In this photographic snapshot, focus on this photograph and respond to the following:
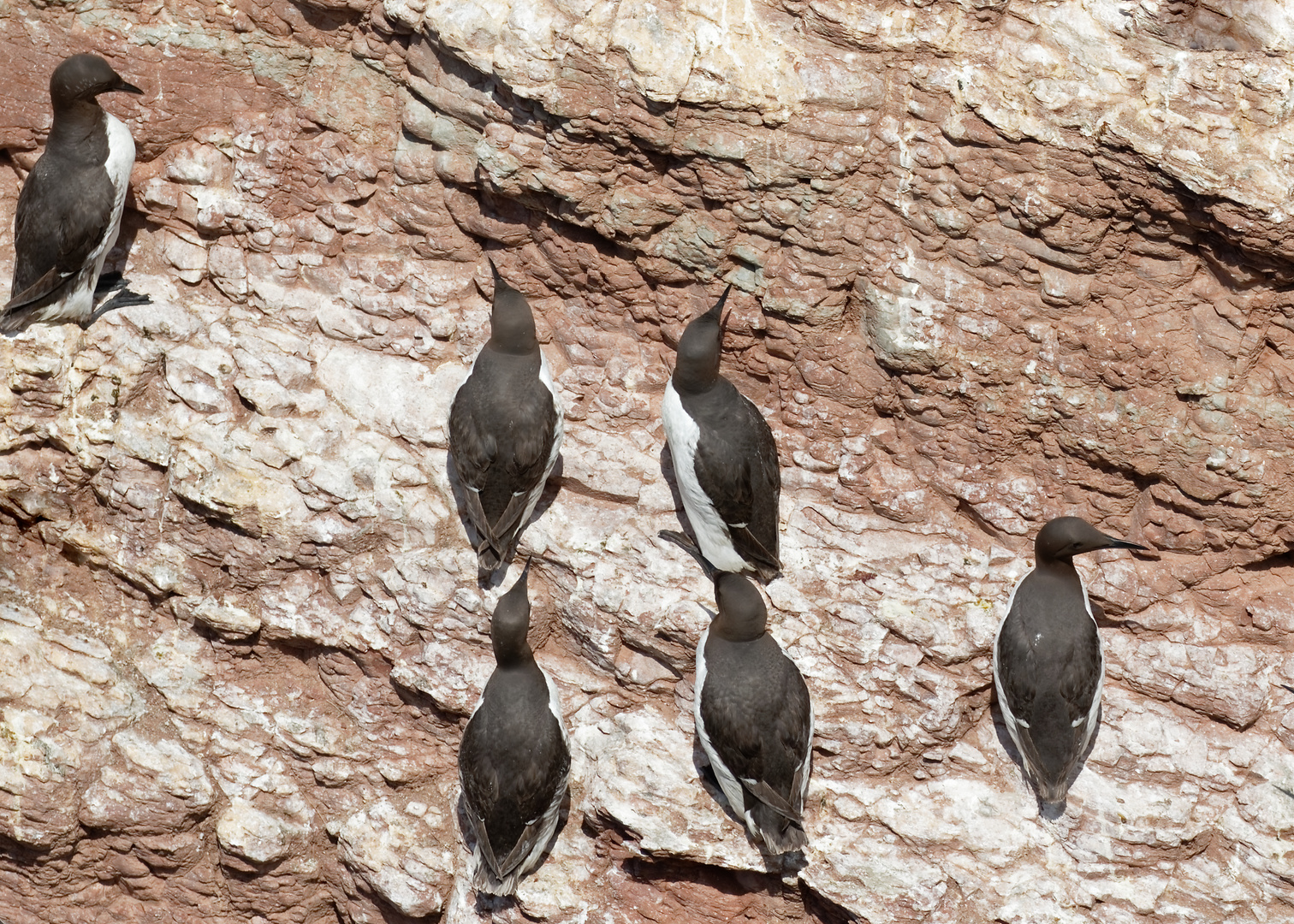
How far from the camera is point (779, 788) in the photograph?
600cm

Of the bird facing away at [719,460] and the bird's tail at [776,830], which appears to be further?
the bird facing away at [719,460]

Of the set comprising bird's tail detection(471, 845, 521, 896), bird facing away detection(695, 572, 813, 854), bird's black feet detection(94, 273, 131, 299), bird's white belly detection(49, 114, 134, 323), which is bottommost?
bird's tail detection(471, 845, 521, 896)

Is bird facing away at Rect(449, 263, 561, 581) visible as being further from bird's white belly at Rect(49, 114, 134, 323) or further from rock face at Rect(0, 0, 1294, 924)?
bird's white belly at Rect(49, 114, 134, 323)

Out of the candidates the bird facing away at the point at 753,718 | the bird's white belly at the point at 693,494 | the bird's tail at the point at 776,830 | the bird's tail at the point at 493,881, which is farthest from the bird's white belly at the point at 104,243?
the bird's tail at the point at 776,830

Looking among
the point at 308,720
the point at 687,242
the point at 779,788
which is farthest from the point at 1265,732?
the point at 308,720

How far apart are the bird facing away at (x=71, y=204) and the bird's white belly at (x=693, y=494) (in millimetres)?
3350

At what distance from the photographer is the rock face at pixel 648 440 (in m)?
6.16

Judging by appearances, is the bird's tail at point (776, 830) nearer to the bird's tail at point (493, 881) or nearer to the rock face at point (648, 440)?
the rock face at point (648, 440)

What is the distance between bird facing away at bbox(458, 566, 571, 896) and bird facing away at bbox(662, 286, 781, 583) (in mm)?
1023

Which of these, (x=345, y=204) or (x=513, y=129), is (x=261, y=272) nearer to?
(x=345, y=204)

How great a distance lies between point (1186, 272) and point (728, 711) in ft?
10.5

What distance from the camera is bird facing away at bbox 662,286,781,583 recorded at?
255 inches

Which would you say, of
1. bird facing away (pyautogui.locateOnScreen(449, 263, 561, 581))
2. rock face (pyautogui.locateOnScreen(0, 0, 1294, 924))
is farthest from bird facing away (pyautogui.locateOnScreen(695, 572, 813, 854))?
bird facing away (pyautogui.locateOnScreen(449, 263, 561, 581))

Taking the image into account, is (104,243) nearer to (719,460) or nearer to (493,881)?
(719,460)
